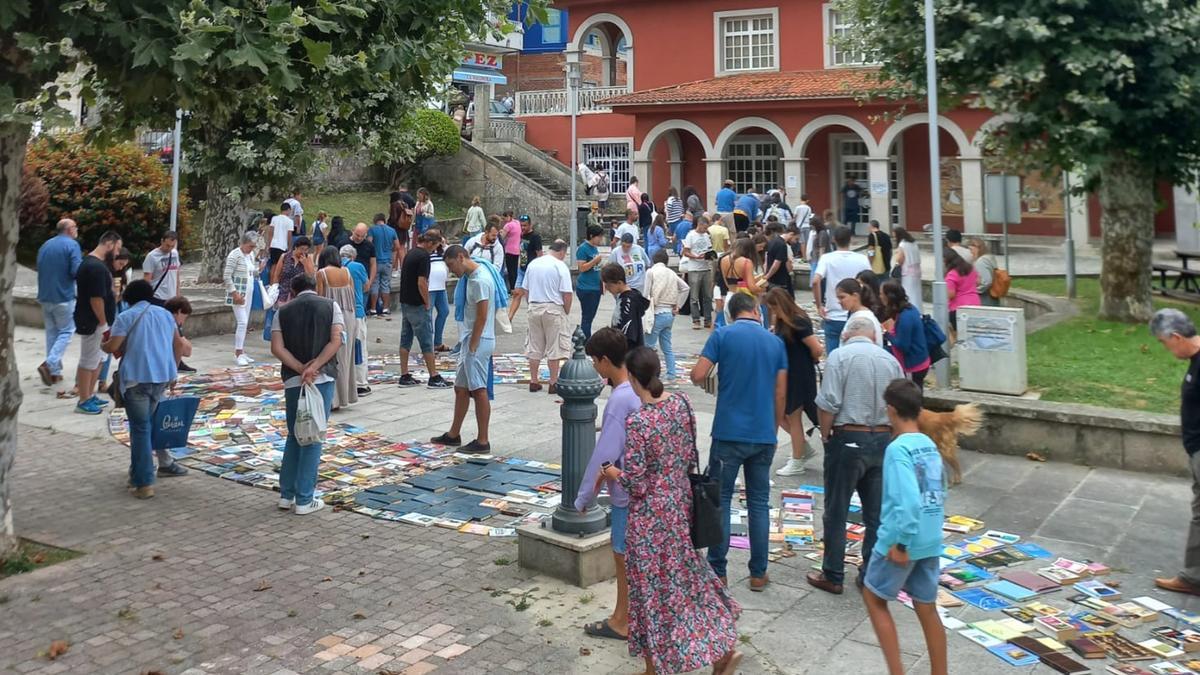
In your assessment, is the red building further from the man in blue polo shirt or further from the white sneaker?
the man in blue polo shirt

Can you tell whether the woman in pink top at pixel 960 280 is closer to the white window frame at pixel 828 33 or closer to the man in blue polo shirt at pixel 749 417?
the man in blue polo shirt at pixel 749 417

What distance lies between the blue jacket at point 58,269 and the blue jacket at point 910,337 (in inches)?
347

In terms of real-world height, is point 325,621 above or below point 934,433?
below

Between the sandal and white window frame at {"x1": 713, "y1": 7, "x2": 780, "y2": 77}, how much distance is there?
28368mm

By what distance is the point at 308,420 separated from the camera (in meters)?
7.71

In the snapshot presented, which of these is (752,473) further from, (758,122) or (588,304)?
(758,122)

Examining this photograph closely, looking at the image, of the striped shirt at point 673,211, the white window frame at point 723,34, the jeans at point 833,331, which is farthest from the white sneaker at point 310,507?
the white window frame at point 723,34

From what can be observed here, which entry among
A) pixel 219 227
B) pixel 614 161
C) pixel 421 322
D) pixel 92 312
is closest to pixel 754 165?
pixel 614 161

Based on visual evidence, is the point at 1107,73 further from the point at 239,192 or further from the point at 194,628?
the point at 239,192

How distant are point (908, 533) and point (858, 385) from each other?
4.84 feet

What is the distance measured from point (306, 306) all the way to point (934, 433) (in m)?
4.77

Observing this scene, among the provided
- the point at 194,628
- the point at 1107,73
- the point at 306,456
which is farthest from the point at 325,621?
the point at 1107,73

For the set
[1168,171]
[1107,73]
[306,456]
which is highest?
[1107,73]

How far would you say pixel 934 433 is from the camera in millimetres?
7762
